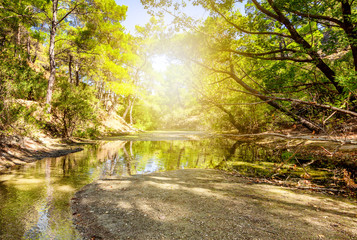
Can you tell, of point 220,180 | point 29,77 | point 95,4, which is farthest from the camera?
point 95,4

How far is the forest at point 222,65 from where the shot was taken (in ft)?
17.0

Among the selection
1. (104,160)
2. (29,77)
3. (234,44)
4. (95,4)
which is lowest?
(104,160)

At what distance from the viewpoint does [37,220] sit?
9.36 feet

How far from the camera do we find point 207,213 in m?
3.04

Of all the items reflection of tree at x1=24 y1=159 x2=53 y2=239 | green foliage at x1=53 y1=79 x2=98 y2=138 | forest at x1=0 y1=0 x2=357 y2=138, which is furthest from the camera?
green foliage at x1=53 y1=79 x2=98 y2=138

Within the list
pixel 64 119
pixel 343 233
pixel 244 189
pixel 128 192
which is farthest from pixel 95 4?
pixel 343 233

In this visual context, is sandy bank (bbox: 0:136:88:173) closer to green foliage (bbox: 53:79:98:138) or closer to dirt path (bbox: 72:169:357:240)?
green foliage (bbox: 53:79:98:138)

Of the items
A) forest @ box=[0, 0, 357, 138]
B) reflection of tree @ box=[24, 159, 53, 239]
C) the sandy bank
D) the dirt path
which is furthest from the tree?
the sandy bank

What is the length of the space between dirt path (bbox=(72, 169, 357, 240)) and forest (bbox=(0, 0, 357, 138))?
5.54ft

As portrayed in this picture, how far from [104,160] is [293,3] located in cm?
951

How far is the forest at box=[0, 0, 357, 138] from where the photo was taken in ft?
17.0

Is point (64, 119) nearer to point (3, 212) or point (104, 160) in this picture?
point (104, 160)

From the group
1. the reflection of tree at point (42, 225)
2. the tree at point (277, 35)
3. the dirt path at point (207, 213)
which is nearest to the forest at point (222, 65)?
the tree at point (277, 35)

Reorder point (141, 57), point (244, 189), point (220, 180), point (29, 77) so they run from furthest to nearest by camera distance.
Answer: point (141, 57), point (29, 77), point (220, 180), point (244, 189)
